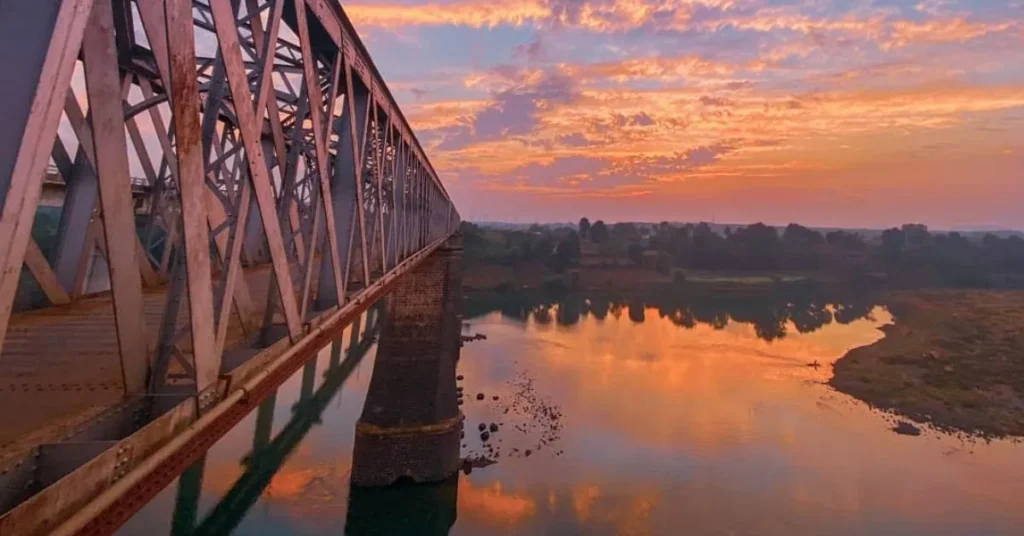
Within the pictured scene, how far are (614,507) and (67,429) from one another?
1926cm

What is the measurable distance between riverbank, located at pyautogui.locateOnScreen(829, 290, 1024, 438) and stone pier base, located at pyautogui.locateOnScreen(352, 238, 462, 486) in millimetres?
23880

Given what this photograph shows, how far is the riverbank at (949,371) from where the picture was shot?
1203 inches

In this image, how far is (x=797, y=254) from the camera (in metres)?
100

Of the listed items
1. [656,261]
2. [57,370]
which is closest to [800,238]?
→ [656,261]

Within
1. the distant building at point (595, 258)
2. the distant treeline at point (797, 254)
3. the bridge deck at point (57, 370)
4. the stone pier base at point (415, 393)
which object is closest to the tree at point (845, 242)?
the distant treeline at point (797, 254)

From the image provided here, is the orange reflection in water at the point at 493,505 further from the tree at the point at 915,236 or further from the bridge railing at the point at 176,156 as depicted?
the tree at the point at 915,236

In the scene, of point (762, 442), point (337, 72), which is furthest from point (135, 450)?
point (762, 442)

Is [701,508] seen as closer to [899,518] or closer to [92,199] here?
[899,518]

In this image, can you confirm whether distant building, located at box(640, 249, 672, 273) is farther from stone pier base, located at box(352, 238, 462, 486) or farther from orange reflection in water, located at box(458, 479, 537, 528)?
orange reflection in water, located at box(458, 479, 537, 528)

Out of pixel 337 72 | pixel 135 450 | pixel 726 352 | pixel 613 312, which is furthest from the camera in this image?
pixel 613 312

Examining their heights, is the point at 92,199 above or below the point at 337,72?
below

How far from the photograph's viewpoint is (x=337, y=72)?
644 centimetres

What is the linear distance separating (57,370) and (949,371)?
46.2 m

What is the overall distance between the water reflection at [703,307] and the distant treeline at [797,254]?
11913mm
